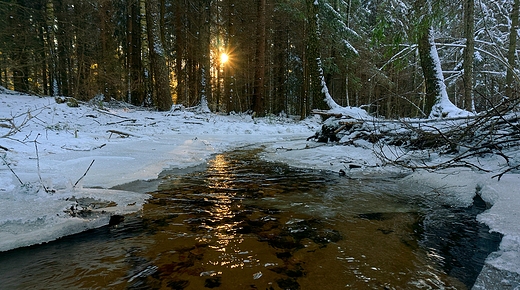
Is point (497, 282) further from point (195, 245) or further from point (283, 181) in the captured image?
point (283, 181)

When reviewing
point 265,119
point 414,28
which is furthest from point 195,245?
point 265,119

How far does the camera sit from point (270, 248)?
187cm

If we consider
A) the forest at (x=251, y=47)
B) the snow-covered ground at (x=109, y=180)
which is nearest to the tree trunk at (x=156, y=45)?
the forest at (x=251, y=47)

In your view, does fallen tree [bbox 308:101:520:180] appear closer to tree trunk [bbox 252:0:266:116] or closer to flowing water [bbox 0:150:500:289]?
flowing water [bbox 0:150:500:289]

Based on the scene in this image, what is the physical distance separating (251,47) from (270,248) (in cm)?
1658

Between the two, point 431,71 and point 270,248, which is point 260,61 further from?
point 270,248

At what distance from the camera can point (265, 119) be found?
12.8 m

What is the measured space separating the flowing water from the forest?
525 centimetres

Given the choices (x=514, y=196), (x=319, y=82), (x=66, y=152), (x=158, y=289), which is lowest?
(x=158, y=289)

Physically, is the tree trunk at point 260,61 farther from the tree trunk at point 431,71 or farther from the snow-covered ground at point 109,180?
the tree trunk at point 431,71

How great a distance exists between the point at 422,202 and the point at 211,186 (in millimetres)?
2331

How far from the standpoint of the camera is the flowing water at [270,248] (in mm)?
1506

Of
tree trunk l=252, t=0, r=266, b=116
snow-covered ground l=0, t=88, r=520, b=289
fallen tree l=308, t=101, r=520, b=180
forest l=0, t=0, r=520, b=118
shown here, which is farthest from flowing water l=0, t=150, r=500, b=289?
tree trunk l=252, t=0, r=266, b=116

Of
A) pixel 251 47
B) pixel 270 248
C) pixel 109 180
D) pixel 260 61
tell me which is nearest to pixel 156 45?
pixel 260 61
